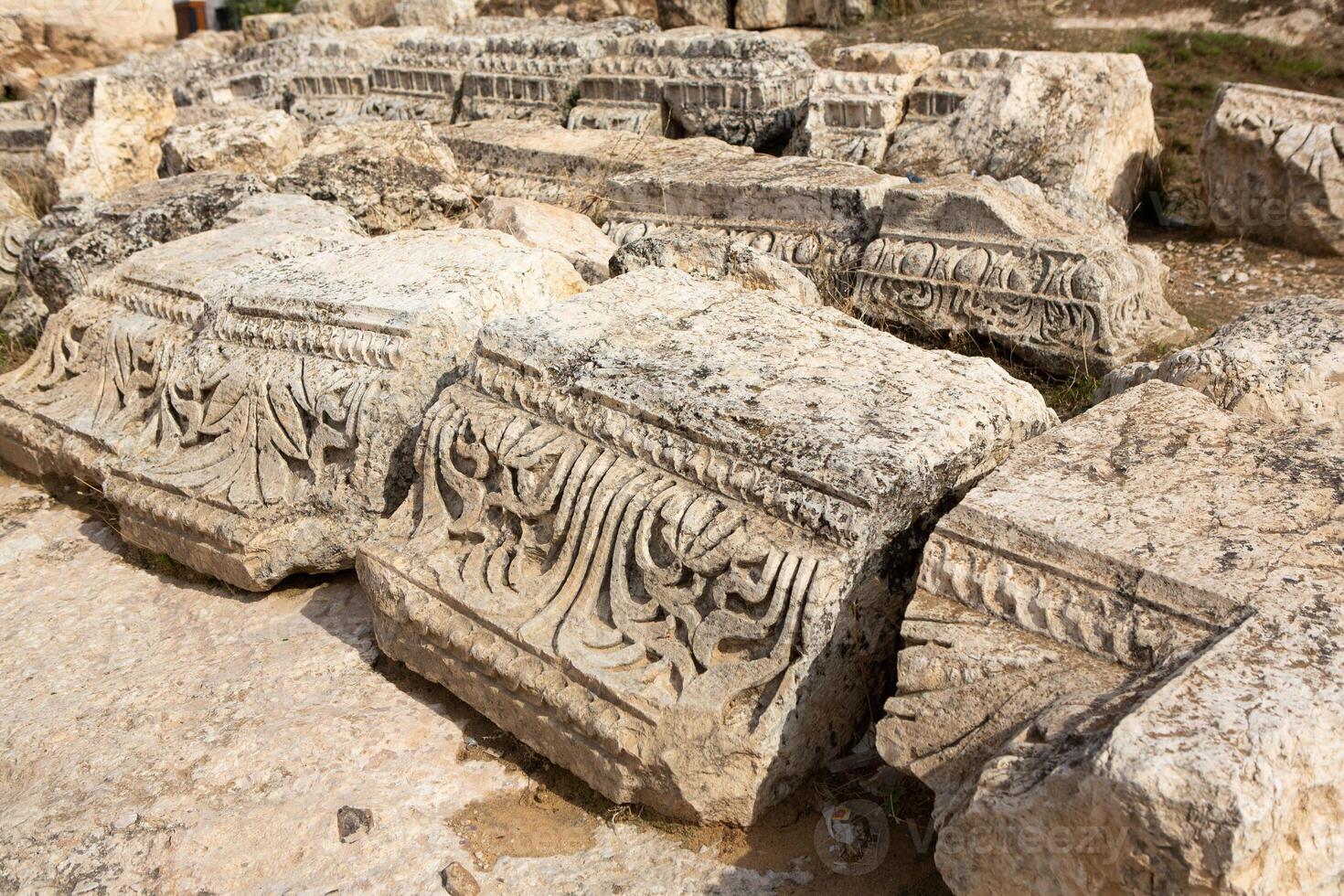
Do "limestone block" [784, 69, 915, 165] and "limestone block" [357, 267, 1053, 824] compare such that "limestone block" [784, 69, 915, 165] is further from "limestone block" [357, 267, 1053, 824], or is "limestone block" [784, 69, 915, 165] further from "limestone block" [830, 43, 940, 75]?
"limestone block" [357, 267, 1053, 824]

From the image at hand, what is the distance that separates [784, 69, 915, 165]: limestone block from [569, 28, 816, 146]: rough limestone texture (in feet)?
0.73

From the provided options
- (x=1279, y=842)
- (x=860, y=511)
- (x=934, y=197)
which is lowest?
(x=1279, y=842)

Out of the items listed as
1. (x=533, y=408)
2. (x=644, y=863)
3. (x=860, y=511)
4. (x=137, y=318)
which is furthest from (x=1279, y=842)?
(x=137, y=318)

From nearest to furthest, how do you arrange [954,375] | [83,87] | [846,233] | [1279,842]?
[1279,842] → [954,375] → [846,233] → [83,87]

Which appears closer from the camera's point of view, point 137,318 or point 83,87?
point 137,318

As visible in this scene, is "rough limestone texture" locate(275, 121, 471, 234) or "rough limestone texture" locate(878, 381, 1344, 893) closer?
"rough limestone texture" locate(878, 381, 1344, 893)

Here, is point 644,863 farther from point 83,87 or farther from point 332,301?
point 83,87

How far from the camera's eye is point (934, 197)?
437 cm

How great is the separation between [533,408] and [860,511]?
1005 mm

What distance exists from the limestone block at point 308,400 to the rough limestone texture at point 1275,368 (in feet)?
6.48

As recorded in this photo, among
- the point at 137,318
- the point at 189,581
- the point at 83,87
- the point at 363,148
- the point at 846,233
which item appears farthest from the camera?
the point at 83,87

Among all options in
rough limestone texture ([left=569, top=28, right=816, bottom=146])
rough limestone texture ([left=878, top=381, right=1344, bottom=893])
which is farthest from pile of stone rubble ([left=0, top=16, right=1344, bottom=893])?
rough limestone texture ([left=569, top=28, right=816, bottom=146])

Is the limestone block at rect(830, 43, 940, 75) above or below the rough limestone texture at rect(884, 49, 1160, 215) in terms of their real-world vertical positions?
above

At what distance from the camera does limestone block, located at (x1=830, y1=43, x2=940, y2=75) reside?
660 cm
